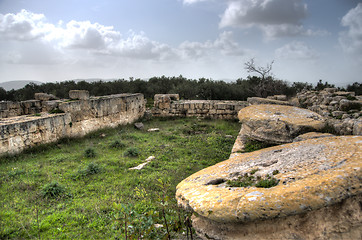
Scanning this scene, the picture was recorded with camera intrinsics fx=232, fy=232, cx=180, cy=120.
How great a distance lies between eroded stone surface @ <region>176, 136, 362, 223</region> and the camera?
1.93 m

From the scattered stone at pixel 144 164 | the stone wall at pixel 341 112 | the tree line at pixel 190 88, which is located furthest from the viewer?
the tree line at pixel 190 88

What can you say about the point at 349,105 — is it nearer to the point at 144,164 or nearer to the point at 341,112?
the point at 341,112

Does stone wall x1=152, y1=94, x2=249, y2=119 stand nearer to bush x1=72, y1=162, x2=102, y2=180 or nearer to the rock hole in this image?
bush x1=72, y1=162, x2=102, y2=180

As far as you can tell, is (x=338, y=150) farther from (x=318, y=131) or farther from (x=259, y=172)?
(x=318, y=131)

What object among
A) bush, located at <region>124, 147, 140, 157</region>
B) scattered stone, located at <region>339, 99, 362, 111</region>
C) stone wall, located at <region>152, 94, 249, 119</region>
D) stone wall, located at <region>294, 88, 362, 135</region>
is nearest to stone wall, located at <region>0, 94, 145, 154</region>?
stone wall, located at <region>152, 94, 249, 119</region>

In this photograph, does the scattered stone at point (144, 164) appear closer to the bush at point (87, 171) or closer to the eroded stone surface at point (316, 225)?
the bush at point (87, 171)

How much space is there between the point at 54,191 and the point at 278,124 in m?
4.82

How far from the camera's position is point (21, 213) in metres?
3.93

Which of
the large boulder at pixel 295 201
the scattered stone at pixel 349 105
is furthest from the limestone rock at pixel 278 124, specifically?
Answer: the large boulder at pixel 295 201

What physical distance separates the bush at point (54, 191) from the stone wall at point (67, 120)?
10.3ft

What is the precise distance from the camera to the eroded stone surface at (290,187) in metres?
1.93

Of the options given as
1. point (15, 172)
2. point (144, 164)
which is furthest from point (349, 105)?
point (15, 172)

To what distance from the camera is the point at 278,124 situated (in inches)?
198

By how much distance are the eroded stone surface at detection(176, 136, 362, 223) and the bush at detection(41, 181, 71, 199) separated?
2.80 m
